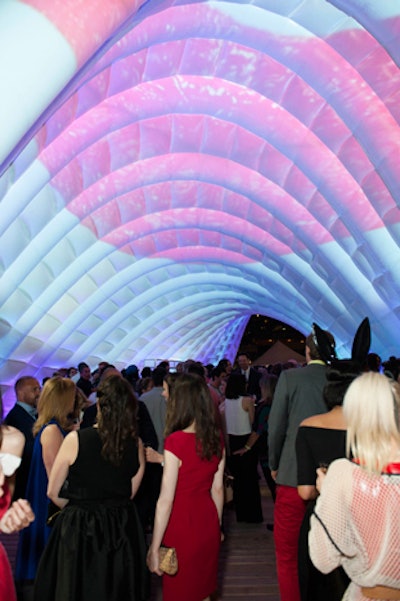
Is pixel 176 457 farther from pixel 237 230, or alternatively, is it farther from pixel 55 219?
pixel 237 230

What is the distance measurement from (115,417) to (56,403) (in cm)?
153

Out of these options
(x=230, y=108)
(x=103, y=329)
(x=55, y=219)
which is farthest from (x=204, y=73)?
(x=103, y=329)

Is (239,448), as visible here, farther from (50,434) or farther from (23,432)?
(50,434)

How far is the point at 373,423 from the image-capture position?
9.53 feet

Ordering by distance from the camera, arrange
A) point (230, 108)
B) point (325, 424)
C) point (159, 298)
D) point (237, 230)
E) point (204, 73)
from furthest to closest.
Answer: point (159, 298)
point (237, 230)
point (230, 108)
point (204, 73)
point (325, 424)

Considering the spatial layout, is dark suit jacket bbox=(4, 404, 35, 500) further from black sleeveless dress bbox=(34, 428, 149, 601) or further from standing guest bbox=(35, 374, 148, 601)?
black sleeveless dress bbox=(34, 428, 149, 601)

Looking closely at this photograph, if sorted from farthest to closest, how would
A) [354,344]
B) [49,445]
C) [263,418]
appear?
[263,418] → [49,445] → [354,344]

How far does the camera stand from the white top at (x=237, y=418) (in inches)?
408

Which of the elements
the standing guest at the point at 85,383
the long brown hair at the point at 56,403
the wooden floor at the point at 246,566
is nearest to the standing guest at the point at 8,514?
the wooden floor at the point at 246,566

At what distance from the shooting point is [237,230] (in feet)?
89.4

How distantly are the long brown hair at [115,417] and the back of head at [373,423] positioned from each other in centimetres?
214

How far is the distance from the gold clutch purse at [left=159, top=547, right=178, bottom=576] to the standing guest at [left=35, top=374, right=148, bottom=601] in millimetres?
142

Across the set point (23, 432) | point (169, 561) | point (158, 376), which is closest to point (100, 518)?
point (169, 561)

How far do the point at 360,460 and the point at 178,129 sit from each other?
17.3 meters
